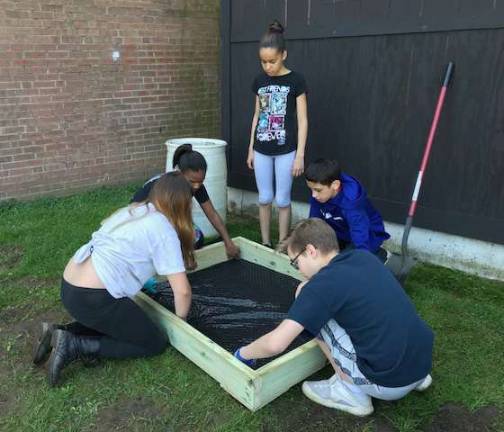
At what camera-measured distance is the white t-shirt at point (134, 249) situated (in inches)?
92.7

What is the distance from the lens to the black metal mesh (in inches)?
111

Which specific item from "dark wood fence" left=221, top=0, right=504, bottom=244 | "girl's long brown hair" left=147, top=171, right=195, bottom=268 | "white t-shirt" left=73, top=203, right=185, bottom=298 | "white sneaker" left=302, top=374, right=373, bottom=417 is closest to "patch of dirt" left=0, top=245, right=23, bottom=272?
"white t-shirt" left=73, top=203, right=185, bottom=298

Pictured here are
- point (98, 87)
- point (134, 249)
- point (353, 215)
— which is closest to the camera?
point (134, 249)

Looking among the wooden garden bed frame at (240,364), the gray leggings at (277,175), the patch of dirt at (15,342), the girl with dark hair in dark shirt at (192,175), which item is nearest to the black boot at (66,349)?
the patch of dirt at (15,342)

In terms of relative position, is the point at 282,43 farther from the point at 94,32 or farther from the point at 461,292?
the point at 94,32

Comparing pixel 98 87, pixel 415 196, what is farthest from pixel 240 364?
pixel 98 87

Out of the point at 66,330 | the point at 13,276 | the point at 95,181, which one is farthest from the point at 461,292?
the point at 95,181

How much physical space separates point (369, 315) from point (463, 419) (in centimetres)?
78

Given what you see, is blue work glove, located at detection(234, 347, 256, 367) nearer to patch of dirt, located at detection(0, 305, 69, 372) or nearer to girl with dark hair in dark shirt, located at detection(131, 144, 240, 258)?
girl with dark hair in dark shirt, located at detection(131, 144, 240, 258)

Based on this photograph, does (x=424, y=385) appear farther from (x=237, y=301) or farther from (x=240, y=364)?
(x=237, y=301)

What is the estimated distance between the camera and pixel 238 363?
2225mm

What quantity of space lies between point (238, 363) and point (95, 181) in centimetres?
441

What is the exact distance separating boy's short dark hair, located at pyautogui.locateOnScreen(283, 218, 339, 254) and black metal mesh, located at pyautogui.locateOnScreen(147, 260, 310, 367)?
77 centimetres

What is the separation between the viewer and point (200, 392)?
2383 millimetres
